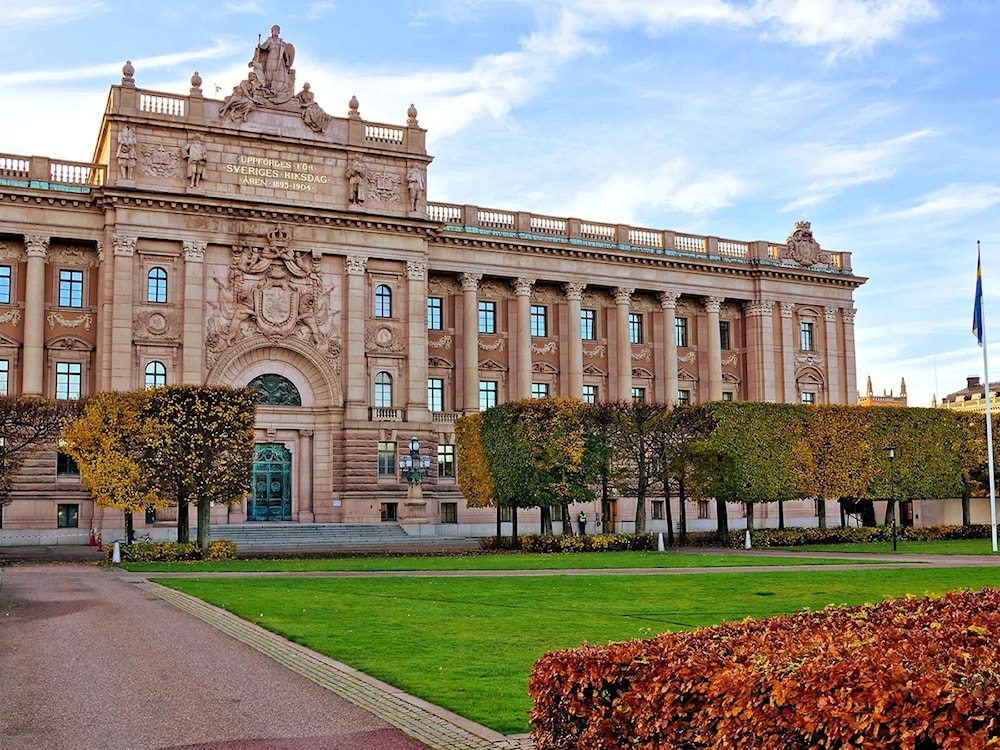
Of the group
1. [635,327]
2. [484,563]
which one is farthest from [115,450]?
[635,327]

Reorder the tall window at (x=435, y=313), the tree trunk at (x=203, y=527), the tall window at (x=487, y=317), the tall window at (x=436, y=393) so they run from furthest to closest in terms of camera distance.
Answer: the tall window at (x=487, y=317), the tall window at (x=435, y=313), the tall window at (x=436, y=393), the tree trunk at (x=203, y=527)

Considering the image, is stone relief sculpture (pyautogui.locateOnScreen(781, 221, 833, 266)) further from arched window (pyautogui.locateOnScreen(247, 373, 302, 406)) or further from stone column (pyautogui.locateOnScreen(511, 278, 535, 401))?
arched window (pyautogui.locateOnScreen(247, 373, 302, 406))

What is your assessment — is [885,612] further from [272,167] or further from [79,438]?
[272,167]

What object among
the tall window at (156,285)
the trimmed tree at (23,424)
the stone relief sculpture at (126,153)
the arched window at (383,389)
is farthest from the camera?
the arched window at (383,389)

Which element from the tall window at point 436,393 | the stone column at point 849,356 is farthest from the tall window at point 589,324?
the stone column at point 849,356

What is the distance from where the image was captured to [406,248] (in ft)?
228

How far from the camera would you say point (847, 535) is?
190 feet

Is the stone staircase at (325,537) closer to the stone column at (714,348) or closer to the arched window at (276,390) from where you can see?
the arched window at (276,390)

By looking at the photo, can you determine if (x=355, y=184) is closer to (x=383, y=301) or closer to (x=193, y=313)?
(x=383, y=301)

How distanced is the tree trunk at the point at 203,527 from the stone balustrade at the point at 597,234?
1216 inches

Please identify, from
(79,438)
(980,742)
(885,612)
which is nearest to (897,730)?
(980,742)

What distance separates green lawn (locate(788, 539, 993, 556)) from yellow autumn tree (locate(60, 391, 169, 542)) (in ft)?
101

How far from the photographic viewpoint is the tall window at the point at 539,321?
77.7 meters

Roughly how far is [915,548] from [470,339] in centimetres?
3399
